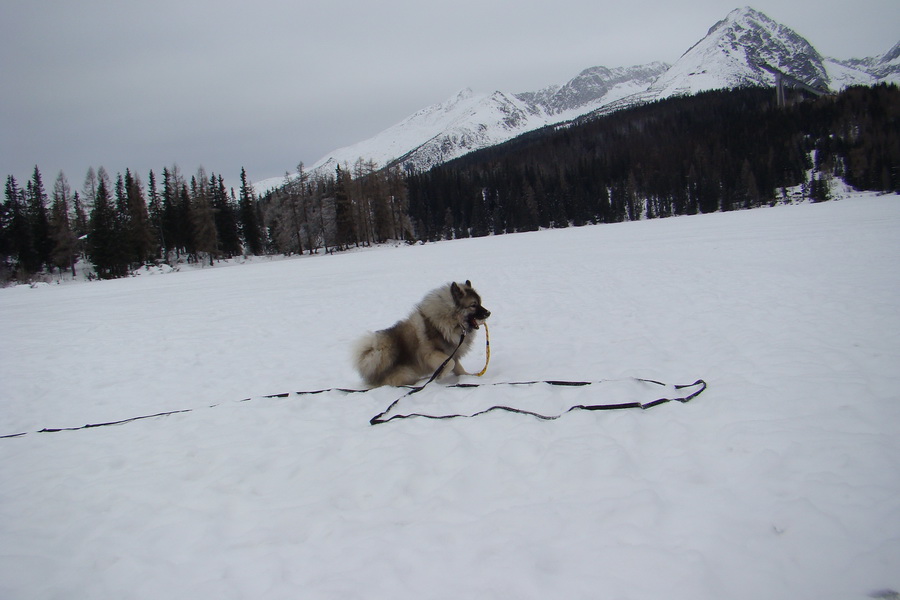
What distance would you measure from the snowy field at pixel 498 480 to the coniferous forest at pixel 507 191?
168 ft

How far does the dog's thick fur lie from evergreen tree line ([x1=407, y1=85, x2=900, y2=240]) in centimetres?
7395

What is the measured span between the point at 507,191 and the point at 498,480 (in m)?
85.8

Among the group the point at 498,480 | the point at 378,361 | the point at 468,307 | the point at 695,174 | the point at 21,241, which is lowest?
the point at 498,480

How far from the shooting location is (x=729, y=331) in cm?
639

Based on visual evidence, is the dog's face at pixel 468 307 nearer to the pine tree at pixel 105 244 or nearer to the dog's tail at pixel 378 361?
the dog's tail at pixel 378 361

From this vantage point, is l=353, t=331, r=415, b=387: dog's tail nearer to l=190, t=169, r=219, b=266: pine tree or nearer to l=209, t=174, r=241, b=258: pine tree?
l=190, t=169, r=219, b=266: pine tree

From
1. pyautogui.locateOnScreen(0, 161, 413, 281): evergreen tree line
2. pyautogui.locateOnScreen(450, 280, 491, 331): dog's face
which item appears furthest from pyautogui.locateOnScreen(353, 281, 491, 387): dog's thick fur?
pyautogui.locateOnScreen(0, 161, 413, 281): evergreen tree line

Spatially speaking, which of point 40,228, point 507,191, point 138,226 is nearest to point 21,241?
point 40,228

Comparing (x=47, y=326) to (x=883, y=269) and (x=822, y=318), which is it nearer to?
(x=822, y=318)

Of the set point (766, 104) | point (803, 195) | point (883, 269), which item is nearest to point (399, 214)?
point (883, 269)

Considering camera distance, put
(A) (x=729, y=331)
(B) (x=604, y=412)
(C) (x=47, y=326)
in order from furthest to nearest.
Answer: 1. (C) (x=47, y=326)
2. (A) (x=729, y=331)
3. (B) (x=604, y=412)

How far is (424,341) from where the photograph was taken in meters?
5.57

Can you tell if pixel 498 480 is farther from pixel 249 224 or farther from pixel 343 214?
pixel 249 224

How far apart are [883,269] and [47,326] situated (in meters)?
23.6
